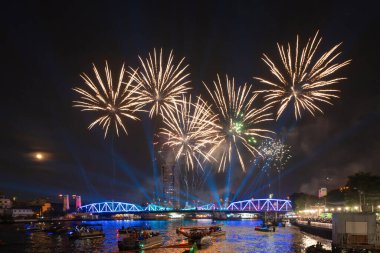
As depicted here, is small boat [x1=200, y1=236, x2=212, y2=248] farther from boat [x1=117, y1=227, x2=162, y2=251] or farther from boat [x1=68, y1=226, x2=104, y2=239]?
boat [x1=68, y1=226, x2=104, y2=239]

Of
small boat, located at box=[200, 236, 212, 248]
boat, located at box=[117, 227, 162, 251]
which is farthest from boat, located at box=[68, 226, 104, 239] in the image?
small boat, located at box=[200, 236, 212, 248]

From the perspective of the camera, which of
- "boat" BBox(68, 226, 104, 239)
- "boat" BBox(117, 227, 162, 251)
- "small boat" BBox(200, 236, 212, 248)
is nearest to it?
"boat" BBox(117, 227, 162, 251)

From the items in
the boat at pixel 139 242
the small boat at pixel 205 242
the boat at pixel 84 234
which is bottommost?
the boat at pixel 84 234

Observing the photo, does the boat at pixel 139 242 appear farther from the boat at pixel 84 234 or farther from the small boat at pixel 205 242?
the boat at pixel 84 234

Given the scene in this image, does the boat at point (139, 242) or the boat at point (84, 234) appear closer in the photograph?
the boat at point (139, 242)

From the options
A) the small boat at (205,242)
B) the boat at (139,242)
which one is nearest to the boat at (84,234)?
the boat at (139,242)

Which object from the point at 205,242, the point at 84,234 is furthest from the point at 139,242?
the point at 84,234

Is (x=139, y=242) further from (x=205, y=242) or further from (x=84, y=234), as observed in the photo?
(x=84, y=234)

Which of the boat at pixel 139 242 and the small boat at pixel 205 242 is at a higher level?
the boat at pixel 139 242

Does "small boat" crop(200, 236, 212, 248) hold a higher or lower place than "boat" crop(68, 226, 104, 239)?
higher

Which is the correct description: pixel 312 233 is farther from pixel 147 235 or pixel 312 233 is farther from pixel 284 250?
pixel 147 235

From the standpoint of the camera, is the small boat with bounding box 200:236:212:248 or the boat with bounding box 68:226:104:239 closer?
the small boat with bounding box 200:236:212:248
